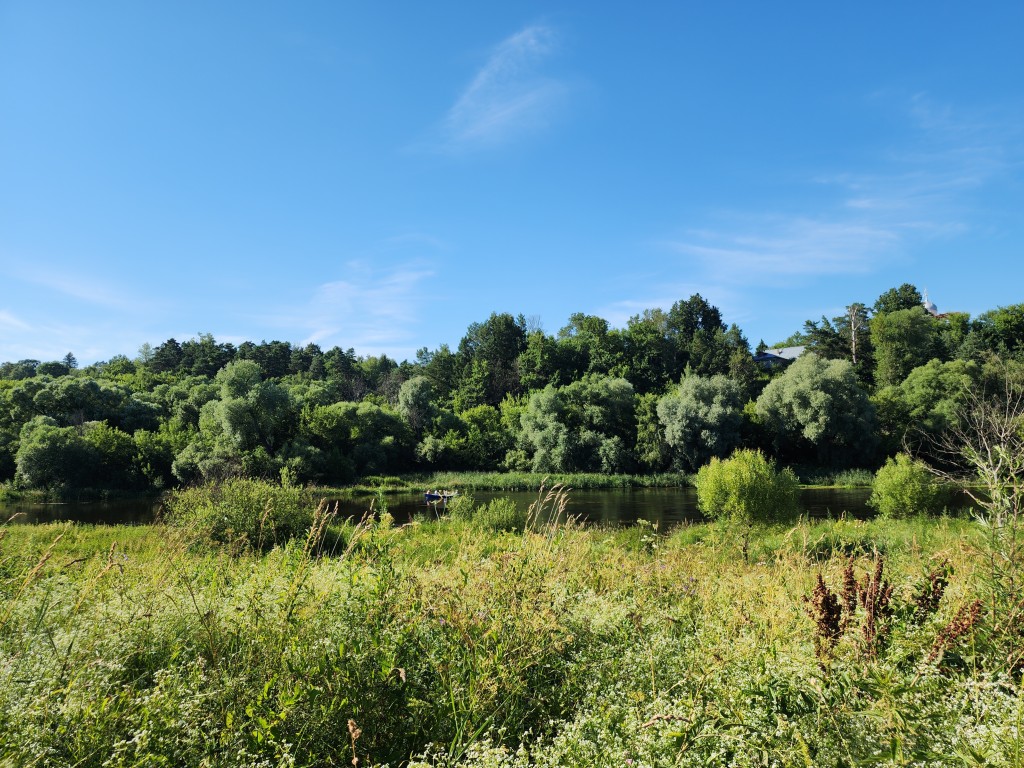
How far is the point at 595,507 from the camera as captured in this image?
29.6 m

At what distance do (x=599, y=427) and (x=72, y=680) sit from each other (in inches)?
1882

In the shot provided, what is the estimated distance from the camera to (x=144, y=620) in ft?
10.7

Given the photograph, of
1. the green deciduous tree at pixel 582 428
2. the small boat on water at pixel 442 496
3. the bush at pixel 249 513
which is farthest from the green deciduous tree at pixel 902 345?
the bush at pixel 249 513

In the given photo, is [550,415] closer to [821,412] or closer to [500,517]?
[821,412]

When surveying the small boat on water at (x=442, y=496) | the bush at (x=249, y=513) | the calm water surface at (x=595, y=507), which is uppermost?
the bush at (x=249, y=513)

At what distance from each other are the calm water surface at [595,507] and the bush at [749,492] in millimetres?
4257

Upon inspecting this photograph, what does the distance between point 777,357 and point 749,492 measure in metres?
66.0

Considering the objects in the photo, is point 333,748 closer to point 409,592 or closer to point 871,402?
point 409,592

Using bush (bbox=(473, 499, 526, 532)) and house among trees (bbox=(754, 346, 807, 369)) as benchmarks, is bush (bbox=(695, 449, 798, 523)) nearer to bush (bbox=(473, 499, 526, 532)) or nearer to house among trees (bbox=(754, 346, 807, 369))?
bush (bbox=(473, 499, 526, 532))

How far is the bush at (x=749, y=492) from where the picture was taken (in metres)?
16.8

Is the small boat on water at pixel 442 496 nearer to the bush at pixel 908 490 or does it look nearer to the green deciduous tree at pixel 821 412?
the bush at pixel 908 490

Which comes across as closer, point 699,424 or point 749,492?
point 749,492

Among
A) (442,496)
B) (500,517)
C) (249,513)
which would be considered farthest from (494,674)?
(442,496)

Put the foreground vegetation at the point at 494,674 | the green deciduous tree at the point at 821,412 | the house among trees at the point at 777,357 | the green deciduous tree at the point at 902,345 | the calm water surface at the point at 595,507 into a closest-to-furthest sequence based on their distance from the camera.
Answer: the foreground vegetation at the point at 494,674, the calm water surface at the point at 595,507, the green deciduous tree at the point at 821,412, the green deciduous tree at the point at 902,345, the house among trees at the point at 777,357
